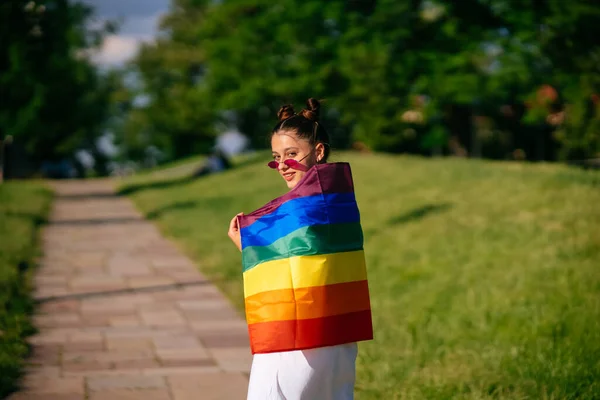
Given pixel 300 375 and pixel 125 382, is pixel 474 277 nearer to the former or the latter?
pixel 125 382

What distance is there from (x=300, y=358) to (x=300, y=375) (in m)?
0.05

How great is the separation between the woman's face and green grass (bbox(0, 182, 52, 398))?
8.40ft

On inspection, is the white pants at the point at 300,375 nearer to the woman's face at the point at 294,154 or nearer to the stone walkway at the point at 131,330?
the woman's face at the point at 294,154

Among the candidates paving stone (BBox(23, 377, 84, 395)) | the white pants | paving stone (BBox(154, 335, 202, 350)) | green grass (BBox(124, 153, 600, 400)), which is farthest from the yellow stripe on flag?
paving stone (BBox(154, 335, 202, 350))

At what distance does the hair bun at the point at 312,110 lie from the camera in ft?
8.53

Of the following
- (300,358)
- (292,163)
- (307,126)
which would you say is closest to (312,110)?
(307,126)

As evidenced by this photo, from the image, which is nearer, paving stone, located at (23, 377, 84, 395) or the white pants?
the white pants

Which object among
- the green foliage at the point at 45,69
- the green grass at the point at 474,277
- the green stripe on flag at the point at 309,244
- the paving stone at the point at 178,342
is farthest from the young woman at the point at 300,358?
the green foliage at the point at 45,69

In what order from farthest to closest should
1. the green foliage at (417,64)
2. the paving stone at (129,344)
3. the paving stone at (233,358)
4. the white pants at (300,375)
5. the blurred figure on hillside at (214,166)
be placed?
1. the green foliage at (417,64)
2. the blurred figure on hillside at (214,166)
3. the paving stone at (129,344)
4. the paving stone at (233,358)
5. the white pants at (300,375)

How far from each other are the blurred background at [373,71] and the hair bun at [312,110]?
15123mm

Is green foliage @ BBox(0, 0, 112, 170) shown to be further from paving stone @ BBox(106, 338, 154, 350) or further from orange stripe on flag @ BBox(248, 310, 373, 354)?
orange stripe on flag @ BBox(248, 310, 373, 354)

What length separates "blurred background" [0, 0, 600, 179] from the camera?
19047mm

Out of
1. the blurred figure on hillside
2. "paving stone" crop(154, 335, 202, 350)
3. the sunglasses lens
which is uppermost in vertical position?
the blurred figure on hillside

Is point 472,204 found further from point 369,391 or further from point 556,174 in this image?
point 369,391
